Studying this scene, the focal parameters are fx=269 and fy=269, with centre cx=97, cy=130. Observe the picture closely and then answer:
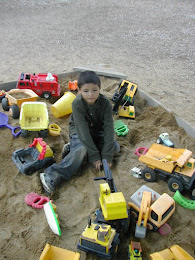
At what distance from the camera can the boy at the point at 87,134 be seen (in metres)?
2.23

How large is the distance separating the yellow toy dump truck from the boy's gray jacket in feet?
1.25

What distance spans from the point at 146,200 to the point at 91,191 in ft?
1.72

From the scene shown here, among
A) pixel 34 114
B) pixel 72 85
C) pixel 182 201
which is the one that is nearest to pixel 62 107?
pixel 34 114

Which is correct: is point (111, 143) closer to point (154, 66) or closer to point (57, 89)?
point (57, 89)

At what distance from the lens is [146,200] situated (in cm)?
180

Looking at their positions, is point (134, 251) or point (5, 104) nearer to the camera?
point (134, 251)

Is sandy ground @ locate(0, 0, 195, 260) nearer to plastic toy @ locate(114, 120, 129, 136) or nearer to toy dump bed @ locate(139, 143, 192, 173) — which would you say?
plastic toy @ locate(114, 120, 129, 136)

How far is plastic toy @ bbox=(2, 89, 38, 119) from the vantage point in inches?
120

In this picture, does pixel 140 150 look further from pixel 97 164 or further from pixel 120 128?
pixel 97 164

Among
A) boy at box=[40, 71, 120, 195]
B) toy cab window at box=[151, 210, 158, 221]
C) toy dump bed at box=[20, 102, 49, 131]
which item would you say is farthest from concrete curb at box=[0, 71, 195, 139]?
toy cab window at box=[151, 210, 158, 221]

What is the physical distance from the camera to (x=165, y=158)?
7.18 ft

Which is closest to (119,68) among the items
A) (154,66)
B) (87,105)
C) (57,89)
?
(154,66)

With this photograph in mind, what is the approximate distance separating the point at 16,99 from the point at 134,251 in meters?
2.20

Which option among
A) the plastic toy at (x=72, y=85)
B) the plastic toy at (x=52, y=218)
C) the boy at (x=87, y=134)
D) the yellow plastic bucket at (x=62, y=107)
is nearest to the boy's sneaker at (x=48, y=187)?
the boy at (x=87, y=134)
